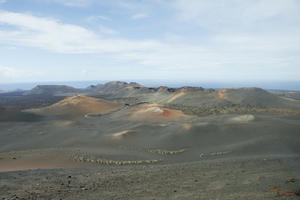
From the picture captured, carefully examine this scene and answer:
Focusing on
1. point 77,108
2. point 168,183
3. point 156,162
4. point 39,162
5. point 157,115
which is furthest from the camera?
point 77,108

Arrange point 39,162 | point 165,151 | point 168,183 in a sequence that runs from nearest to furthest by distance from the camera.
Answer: point 168,183
point 39,162
point 165,151

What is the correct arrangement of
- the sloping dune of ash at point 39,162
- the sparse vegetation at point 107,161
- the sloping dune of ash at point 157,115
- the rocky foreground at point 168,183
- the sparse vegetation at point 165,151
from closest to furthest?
the rocky foreground at point 168,183 → the sloping dune of ash at point 39,162 → the sparse vegetation at point 107,161 → the sparse vegetation at point 165,151 → the sloping dune of ash at point 157,115

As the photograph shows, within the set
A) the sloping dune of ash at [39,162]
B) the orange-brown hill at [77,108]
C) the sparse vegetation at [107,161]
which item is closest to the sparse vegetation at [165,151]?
the sparse vegetation at [107,161]

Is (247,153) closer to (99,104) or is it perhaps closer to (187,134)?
(187,134)

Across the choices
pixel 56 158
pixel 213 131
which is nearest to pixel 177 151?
pixel 213 131

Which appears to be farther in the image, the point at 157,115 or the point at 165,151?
the point at 157,115

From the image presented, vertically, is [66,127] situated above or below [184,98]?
below

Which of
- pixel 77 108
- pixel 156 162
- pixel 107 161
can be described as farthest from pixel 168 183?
pixel 77 108

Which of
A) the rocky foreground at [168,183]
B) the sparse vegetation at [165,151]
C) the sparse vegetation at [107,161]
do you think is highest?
the rocky foreground at [168,183]

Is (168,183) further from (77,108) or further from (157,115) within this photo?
(77,108)

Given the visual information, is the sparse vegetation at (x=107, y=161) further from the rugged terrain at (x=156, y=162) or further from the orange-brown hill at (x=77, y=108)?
the orange-brown hill at (x=77, y=108)

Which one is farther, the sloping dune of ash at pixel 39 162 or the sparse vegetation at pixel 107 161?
the sparse vegetation at pixel 107 161
